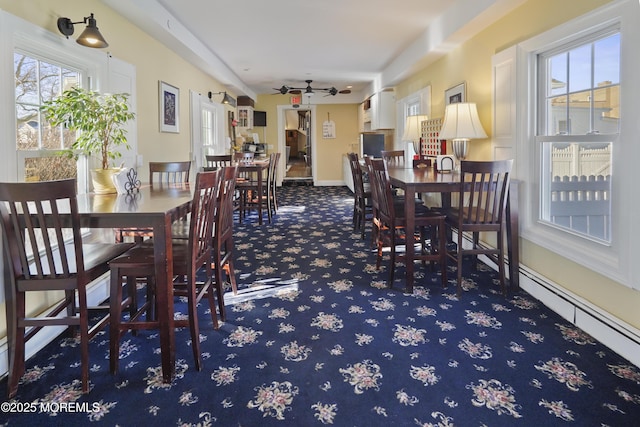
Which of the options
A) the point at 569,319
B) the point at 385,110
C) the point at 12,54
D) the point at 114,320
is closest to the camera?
the point at 114,320

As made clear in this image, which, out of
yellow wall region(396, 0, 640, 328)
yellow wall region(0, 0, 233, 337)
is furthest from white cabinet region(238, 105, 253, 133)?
yellow wall region(396, 0, 640, 328)

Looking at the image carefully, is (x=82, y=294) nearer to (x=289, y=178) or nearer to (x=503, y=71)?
(x=503, y=71)

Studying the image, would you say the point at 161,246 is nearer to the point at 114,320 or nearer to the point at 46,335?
the point at 114,320

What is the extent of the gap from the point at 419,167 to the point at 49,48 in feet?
12.5

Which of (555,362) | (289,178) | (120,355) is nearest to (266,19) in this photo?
(120,355)

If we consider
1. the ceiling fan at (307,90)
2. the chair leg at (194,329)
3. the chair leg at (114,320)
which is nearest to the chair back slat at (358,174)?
the chair leg at (194,329)

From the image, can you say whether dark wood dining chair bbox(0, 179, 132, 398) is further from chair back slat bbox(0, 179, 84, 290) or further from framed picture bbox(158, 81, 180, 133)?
framed picture bbox(158, 81, 180, 133)

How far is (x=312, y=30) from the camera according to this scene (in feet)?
16.2

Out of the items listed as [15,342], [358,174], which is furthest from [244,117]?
[15,342]

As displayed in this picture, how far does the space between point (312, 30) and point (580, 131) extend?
3.39 metres

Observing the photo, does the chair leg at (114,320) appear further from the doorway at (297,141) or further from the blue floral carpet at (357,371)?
the doorway at (297,141)

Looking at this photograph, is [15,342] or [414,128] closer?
[15,342]

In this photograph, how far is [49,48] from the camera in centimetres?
262

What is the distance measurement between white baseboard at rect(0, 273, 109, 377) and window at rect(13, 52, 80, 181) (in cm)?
84
